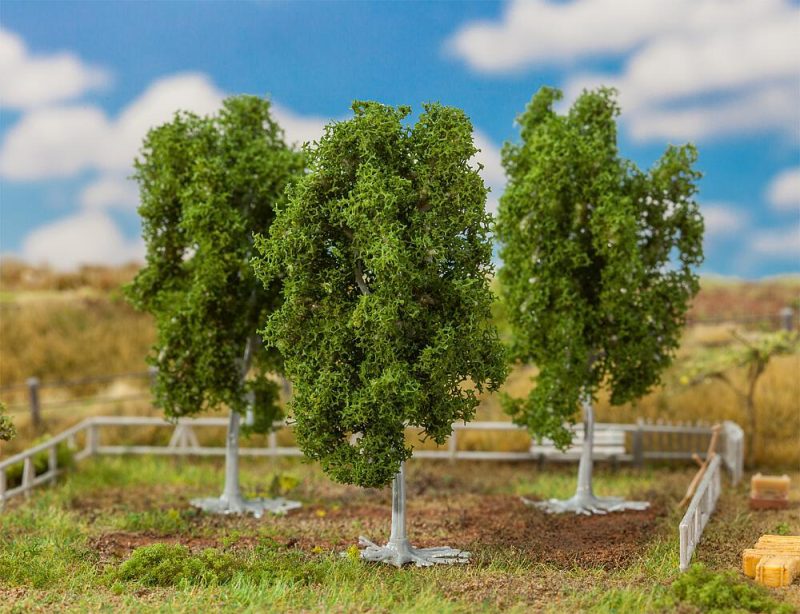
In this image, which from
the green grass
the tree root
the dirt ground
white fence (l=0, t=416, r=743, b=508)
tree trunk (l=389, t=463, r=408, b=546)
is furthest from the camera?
white fence (l=0, t=416, r=743, b=508)

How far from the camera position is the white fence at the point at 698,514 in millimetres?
13680

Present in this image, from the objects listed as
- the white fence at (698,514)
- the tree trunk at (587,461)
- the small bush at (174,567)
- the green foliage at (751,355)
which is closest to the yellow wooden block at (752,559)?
the white fence at (698,514)

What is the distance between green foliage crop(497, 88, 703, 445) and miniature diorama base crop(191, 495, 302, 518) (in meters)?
4.68

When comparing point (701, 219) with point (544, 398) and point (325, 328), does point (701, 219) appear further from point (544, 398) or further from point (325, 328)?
point (325, 328)

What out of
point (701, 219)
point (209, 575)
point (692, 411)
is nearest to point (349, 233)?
point (209, 575)

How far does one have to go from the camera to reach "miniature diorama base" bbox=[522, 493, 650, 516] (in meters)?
18.4

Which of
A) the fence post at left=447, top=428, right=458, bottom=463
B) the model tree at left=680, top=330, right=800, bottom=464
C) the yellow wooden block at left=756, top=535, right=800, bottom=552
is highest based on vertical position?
the model tree at left=680, top=330, right=800, bottom=464

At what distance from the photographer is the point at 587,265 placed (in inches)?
703

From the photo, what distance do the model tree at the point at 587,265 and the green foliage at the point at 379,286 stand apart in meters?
3.63

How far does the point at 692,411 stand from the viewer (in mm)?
24703

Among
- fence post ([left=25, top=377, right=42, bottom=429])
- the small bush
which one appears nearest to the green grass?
the small bush

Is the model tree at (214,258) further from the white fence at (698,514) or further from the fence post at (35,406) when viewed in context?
the fence post at (35,406)

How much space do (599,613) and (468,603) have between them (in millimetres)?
1600

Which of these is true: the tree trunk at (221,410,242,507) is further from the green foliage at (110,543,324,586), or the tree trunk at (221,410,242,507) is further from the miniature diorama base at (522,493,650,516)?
the miniature diorama base at (522,493,650,516)
